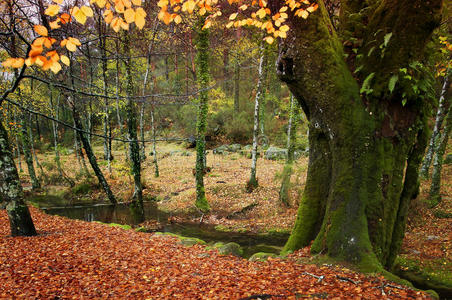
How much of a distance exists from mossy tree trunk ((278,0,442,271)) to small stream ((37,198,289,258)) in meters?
3.57

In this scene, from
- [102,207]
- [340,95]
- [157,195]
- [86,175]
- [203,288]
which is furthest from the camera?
[86,175]

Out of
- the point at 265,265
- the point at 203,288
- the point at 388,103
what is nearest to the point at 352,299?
the point at 265,265

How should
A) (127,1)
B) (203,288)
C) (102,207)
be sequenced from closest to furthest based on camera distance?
(127,1) → (203,288) → (102,207)

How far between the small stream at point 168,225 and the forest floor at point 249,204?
545mm

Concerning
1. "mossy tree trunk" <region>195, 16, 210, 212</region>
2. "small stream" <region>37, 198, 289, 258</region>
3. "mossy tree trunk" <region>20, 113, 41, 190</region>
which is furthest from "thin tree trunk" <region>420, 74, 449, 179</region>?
"mossy tree trunk" <region>20, 113, 41, 190</region>

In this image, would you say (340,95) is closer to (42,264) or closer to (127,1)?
(127,1)

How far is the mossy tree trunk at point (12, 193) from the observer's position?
5.60 meters

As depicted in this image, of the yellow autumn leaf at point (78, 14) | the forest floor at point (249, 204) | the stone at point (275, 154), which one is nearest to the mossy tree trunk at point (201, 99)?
the forest floor at point (249, 204)

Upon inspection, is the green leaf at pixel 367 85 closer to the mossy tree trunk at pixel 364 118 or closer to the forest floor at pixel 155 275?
the mossy tree trunk at pixel 364 118

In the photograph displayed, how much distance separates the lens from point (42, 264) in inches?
173

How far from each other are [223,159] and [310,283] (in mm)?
18633

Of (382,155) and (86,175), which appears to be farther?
(86,175)

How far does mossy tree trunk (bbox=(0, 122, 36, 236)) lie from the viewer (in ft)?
18.4

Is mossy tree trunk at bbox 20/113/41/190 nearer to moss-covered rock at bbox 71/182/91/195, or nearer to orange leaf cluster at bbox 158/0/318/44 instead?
moss-covered rock at bbox 71/182/91/195
